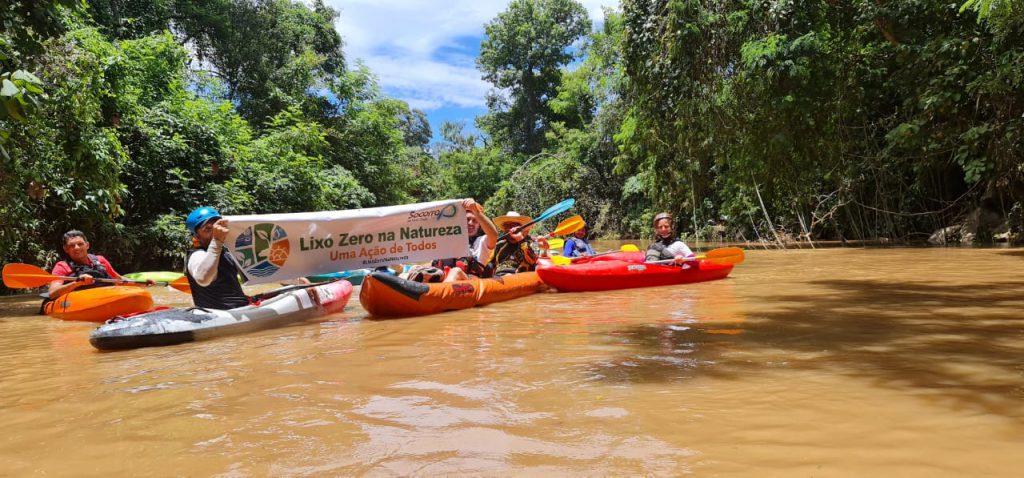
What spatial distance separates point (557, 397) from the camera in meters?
2.58

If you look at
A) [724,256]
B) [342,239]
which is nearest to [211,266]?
[342,239]

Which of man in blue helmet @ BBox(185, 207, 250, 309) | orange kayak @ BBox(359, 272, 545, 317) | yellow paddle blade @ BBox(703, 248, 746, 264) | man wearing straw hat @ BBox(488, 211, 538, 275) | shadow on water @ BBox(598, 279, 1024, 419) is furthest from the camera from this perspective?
yellow paddle blade @ BBox(703, 248, 746, 264)

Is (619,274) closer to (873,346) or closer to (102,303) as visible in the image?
(873,346)

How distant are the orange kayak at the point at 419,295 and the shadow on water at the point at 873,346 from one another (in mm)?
1919

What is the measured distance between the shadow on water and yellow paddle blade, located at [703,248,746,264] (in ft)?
8.83

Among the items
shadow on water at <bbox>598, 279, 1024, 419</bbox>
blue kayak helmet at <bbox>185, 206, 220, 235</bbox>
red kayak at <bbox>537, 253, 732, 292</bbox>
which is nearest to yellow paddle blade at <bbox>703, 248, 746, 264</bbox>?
red kayak at <bbox>537, 253, 732, 292</bbox>

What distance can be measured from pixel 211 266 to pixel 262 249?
2.35ft

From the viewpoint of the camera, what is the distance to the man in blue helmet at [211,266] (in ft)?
14.7

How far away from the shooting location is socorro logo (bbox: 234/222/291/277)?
202 inches

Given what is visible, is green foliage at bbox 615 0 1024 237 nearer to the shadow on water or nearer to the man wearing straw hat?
the man wearing straw hat

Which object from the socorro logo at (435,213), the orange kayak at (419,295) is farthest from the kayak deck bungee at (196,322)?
the socorro logo at (435,213)

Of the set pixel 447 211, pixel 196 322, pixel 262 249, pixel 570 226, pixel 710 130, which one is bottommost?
pixel 196 322

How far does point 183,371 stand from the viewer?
11.5 feet

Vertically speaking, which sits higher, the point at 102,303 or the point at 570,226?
the point at 570,226
